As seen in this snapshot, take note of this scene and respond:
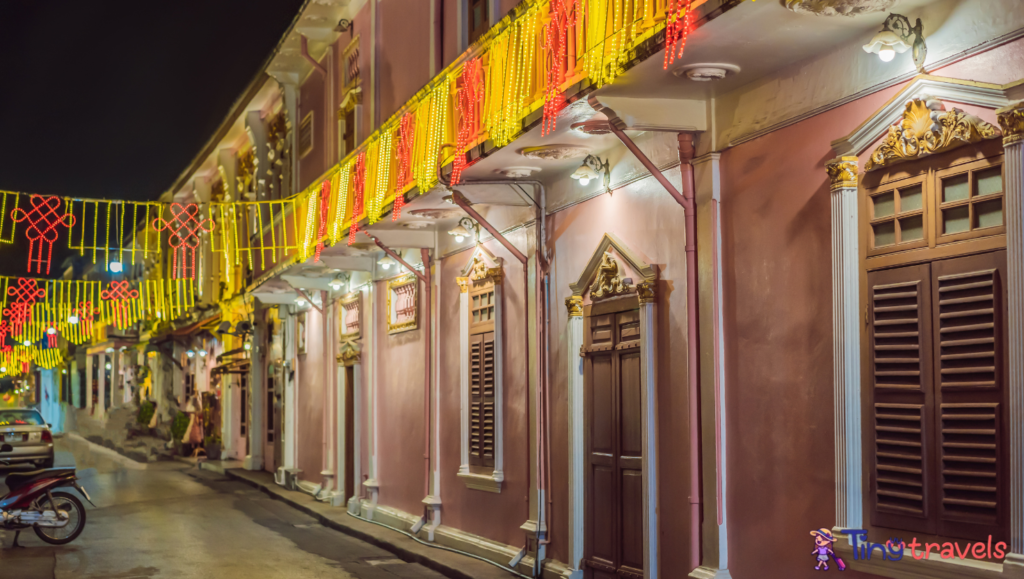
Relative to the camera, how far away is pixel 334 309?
64.6 feet

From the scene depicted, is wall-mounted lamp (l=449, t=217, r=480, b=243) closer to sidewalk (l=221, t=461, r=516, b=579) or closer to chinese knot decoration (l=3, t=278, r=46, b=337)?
sidewalk (l=221, t=461, r=516, b=579)

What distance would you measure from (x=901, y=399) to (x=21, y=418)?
967 inches

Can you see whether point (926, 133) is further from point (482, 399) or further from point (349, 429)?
point (349, 429)

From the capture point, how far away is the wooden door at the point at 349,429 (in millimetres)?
18109

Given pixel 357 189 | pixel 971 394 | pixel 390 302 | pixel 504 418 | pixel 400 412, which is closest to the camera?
pixel 971 394

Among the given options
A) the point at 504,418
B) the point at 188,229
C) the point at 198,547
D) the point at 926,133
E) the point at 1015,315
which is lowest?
the point at 198,547

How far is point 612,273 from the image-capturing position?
31.7 ft

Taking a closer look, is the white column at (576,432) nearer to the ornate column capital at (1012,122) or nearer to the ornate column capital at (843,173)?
the ornate column capital at (843,173)

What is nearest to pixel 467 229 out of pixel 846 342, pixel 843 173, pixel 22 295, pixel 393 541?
pixel 393 541

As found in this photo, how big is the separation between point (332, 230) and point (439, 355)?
9.54 feet

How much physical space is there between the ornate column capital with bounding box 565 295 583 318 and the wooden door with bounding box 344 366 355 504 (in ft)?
28.0

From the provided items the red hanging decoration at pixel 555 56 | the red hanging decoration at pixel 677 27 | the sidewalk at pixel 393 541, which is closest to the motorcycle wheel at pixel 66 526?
the sidewalk at pixel 393 541

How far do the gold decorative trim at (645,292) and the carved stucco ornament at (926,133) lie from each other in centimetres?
278

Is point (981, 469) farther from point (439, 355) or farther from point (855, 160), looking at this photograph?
point (439, 355)
